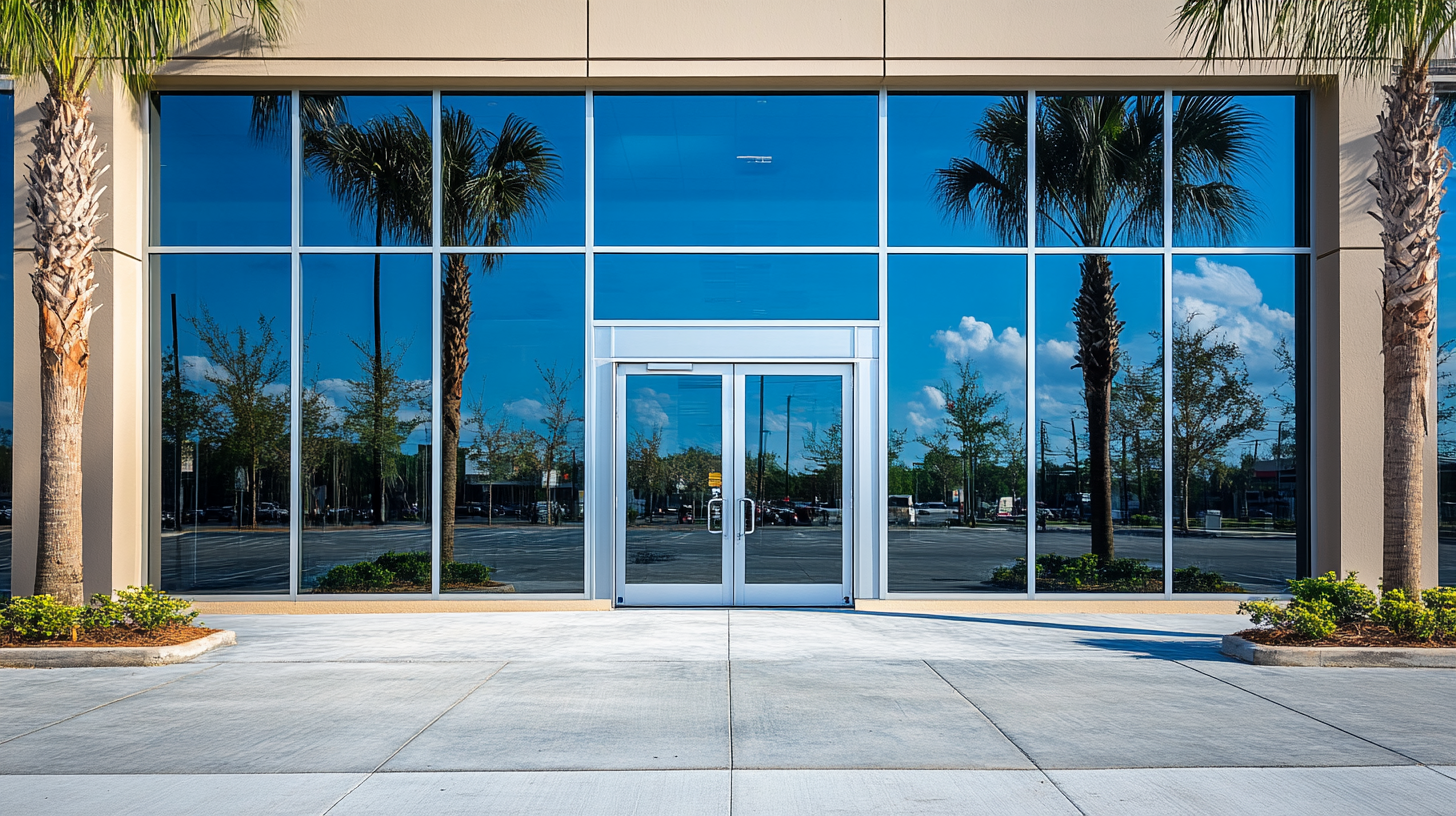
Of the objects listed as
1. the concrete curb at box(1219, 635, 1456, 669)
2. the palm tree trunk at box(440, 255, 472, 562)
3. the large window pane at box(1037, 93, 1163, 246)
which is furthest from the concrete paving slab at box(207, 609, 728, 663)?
the large window pane at box(1037, 93, 1163, 246)

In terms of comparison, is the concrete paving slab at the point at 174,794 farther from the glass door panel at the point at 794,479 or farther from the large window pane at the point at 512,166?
the large window pane at the point at 512,166

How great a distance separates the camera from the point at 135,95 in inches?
490

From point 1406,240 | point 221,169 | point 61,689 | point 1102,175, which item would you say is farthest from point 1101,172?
point 61,689

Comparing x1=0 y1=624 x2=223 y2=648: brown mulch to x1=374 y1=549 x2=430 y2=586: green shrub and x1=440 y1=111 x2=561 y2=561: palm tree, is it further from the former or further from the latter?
x1=440 y1=111 x2=561 y2=561: palm tree

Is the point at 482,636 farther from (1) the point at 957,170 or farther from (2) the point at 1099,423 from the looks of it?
(1) the point at 957,170

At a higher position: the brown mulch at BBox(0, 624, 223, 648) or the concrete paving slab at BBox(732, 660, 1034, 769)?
A: the brown mulch at BBox(0, 624, 223, 648)

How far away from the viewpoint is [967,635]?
10695mm

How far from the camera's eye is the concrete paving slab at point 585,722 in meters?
5.94

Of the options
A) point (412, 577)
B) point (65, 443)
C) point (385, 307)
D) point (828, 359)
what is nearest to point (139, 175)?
point (385, 307)

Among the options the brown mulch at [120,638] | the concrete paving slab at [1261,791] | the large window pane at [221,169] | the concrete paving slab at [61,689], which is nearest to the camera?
the concrete paving slab at [1261,791]

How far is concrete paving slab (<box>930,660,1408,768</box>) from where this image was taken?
5953 mm

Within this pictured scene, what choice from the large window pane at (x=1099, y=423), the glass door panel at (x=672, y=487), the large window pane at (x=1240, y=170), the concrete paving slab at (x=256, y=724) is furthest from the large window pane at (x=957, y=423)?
the concrete paving slab at (x=256, y=724)

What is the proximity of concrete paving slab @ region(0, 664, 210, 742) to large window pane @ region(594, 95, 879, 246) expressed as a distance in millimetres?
6511

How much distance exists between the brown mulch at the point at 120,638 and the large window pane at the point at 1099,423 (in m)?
8.90
